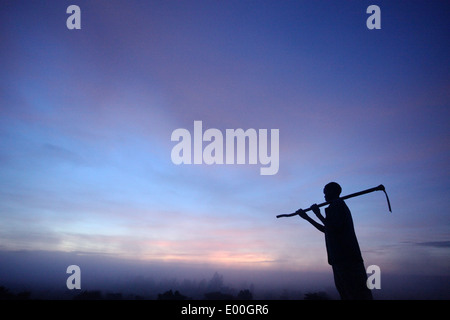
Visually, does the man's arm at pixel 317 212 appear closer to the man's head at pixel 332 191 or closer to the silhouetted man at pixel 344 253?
the silhouetted man at pixel 344 253

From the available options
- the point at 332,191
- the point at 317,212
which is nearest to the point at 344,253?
the point at 317,212

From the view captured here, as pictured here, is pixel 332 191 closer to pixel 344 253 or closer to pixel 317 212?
pixel 317 212

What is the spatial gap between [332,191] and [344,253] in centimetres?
133

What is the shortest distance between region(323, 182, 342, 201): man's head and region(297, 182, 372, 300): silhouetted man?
9 cm

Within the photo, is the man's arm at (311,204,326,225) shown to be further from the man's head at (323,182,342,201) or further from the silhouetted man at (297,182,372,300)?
the man's head at (323,182,342,201)

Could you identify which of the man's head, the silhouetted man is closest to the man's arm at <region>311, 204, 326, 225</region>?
the silhouetted man

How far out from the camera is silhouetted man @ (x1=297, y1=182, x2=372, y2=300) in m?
4.37

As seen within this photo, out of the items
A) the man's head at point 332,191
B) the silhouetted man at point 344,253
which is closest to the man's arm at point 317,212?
the silhouetted man at point 344,253

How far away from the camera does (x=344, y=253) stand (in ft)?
15.0

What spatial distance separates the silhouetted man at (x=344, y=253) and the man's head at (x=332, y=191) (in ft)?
0.29

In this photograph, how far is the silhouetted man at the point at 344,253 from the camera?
437 cm
